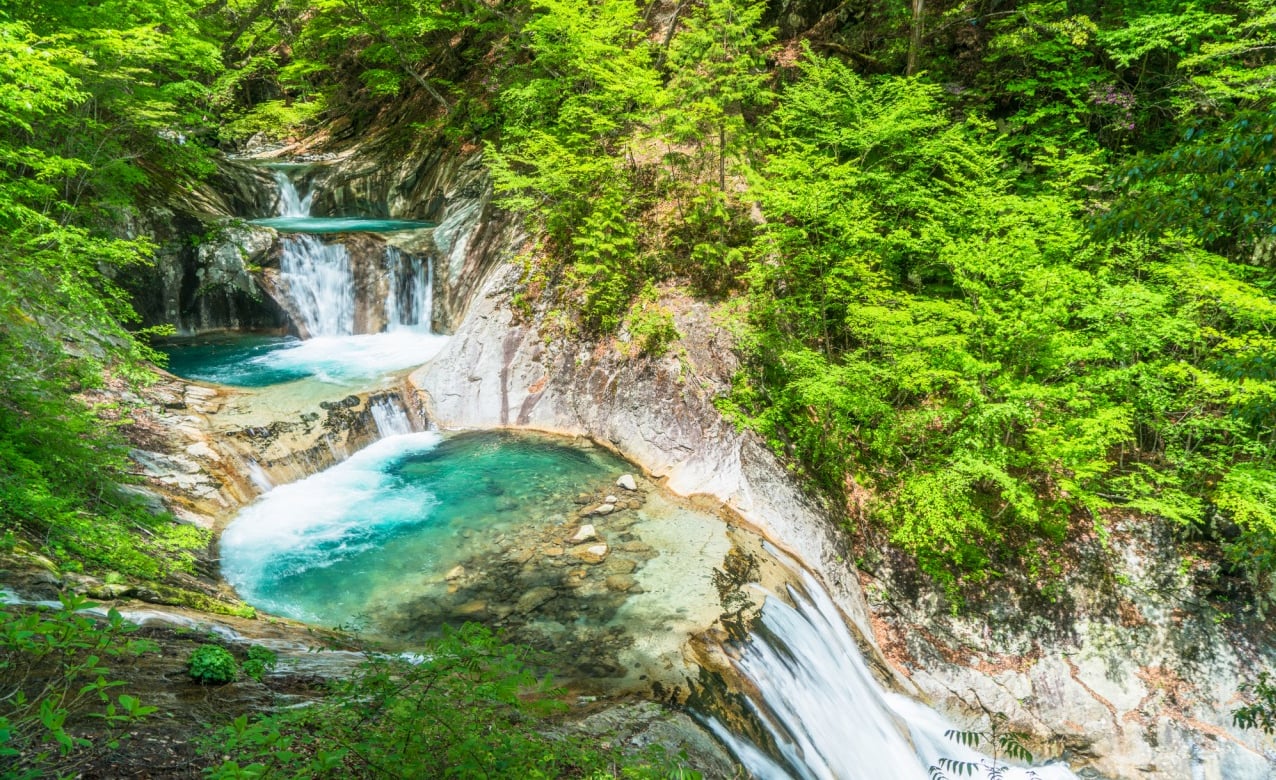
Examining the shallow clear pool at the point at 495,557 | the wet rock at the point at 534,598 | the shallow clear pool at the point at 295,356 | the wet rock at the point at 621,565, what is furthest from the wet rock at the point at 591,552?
the shallow clear pool at the point at 295,356

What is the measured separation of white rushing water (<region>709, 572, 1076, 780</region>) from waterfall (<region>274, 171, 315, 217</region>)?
57.5 ft

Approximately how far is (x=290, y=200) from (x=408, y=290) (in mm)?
7202

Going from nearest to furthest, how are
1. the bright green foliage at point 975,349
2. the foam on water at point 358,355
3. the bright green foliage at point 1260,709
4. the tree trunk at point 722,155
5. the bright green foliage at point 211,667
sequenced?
the bright green foliage at point 211,667, the bright green foliage at point 1260,709, the bright green foliage at point 975,349, the tree trunk at point 722,155, the foam on water at point 358,355

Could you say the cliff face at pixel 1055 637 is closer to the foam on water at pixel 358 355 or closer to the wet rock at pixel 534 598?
the wet rock at pixel 534 598

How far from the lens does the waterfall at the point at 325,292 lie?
13305 millimetres

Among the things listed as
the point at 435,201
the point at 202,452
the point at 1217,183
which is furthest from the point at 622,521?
the point at 435,201

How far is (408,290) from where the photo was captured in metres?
13.5

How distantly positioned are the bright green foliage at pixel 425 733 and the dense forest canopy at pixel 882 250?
307 cm

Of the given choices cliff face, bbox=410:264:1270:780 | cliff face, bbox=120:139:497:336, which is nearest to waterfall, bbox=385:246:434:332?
cliff face, bbox=120:139:497:336

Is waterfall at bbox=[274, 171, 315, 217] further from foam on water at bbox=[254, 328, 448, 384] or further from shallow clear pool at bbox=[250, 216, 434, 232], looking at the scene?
foam on water at bbox=[254, 328, 448, 384]

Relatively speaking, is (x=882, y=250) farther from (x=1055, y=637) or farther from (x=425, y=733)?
(x=425, y=733)

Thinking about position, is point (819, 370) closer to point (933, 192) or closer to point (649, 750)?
point (933, 192)

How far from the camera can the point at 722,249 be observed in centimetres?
1004

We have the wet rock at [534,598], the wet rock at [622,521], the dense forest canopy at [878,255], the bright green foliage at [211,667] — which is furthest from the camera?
A: the wet rock at [622,521]
